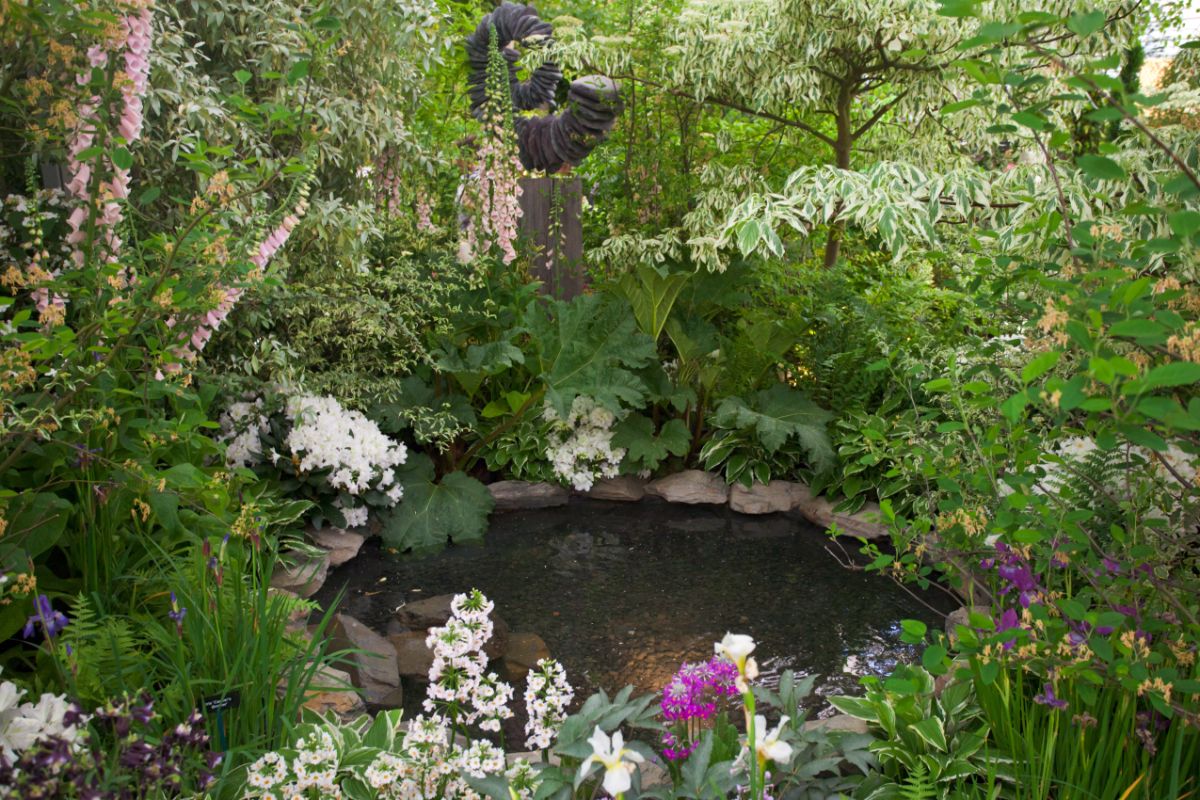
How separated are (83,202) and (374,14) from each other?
71.3 inches

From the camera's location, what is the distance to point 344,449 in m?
3.88

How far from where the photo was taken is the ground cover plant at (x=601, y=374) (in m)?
1.66

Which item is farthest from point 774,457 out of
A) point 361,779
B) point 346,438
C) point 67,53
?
point 67,53

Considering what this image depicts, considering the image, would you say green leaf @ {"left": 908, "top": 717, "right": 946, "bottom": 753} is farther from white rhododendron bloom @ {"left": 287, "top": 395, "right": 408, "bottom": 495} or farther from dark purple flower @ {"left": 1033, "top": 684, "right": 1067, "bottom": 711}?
white rhododendron bloom @ {"left": 287, "top": 395, "right": 408, "bottom": 495}

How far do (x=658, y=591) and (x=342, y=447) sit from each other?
1438mm

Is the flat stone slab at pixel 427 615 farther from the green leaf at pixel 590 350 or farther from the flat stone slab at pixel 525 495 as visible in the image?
the green leaf at pixel 590 350

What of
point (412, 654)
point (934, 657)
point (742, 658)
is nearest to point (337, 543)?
point (412, 654)

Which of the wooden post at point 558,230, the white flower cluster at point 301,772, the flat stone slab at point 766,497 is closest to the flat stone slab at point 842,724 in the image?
the white flower cluster at point 301,772

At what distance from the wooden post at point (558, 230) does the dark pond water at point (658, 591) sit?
64.2 inches

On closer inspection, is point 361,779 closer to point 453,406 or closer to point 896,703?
point 896,703

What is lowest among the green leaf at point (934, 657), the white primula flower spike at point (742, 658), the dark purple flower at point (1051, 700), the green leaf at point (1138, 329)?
the dark purple flower at point (1051, 700)

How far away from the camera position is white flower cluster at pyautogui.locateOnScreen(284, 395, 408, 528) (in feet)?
12.5

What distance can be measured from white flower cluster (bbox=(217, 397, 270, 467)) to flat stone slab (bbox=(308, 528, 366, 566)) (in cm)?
40

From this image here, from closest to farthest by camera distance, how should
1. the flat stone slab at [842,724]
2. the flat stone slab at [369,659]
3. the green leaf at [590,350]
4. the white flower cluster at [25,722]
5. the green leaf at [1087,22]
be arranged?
1. the green leaf at [1087,22]
2. the white flower cluster at [25,722]
3. the flat stone slab at [842,724]
4. the flat stone slab at [369,659]
5. the green leaf at [590,350]
